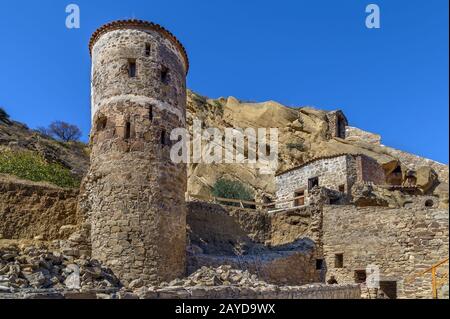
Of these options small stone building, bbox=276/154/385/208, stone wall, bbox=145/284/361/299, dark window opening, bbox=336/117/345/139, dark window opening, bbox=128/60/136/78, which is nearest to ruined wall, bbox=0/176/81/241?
dark window opening, bbox=128/60/136/78

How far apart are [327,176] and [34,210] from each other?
15.9 meters

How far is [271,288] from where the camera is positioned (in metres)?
11.1

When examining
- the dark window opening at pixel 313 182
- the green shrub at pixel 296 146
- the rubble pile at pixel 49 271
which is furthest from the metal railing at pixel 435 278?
the green shrub at pixel 296 146

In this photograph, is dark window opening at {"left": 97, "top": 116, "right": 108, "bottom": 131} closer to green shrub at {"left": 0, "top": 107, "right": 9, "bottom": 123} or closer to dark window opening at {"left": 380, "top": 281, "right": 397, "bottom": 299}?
dark window opening at {"left": 380, "top": 281, "right": 397, "bottom": 299}

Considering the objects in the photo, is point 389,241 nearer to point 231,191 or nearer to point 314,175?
point 314,175

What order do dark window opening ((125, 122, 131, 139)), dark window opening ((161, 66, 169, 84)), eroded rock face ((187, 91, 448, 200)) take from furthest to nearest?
eroded rock face ((187, 91, 448, 200)) → dark window opening ((161, 66, 169, 84)) → dark window opening ((125, 122, 131, 139))

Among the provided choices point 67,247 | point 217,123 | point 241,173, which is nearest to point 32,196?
point 67,247

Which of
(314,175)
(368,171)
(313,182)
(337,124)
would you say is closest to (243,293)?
(314,175)

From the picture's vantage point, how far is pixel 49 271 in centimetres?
1071

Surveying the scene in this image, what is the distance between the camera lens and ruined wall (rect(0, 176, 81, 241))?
13.7m

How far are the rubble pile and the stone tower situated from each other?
0.73 metres

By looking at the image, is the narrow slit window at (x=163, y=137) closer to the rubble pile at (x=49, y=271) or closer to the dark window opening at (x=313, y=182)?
the rubble pile at (x=49, y=271)
